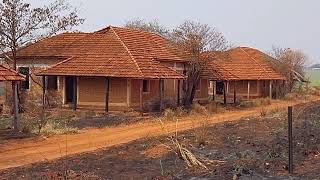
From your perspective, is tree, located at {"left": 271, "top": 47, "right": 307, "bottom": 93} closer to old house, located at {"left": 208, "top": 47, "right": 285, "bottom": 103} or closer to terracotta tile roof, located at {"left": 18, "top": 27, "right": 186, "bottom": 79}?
old house, located at {"left": 208, "top": 47, "right": 285, "bottom": 103}

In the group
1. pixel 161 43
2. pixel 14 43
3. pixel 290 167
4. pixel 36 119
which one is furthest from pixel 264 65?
pixel 290 167

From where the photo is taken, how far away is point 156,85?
99.9 feet

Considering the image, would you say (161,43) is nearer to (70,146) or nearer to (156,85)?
(156,85)

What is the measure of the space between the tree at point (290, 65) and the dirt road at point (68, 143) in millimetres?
26755

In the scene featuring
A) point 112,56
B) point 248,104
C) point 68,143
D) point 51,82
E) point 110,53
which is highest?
point 110,53

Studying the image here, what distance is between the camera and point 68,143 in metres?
16.7

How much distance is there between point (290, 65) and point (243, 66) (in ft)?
26.9

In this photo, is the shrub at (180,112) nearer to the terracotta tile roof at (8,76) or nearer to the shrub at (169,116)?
the shrub at (169,116)

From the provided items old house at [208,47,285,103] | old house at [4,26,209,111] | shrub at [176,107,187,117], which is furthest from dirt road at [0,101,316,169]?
old house at [208,47,285,103]

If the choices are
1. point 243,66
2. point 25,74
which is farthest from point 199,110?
point 243,66

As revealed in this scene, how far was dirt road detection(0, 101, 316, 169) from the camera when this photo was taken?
552 inches

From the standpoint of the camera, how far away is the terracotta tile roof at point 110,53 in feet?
90.5

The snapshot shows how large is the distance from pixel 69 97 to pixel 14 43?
4.44 meters

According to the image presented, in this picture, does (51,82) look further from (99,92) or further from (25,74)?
(99,92)
